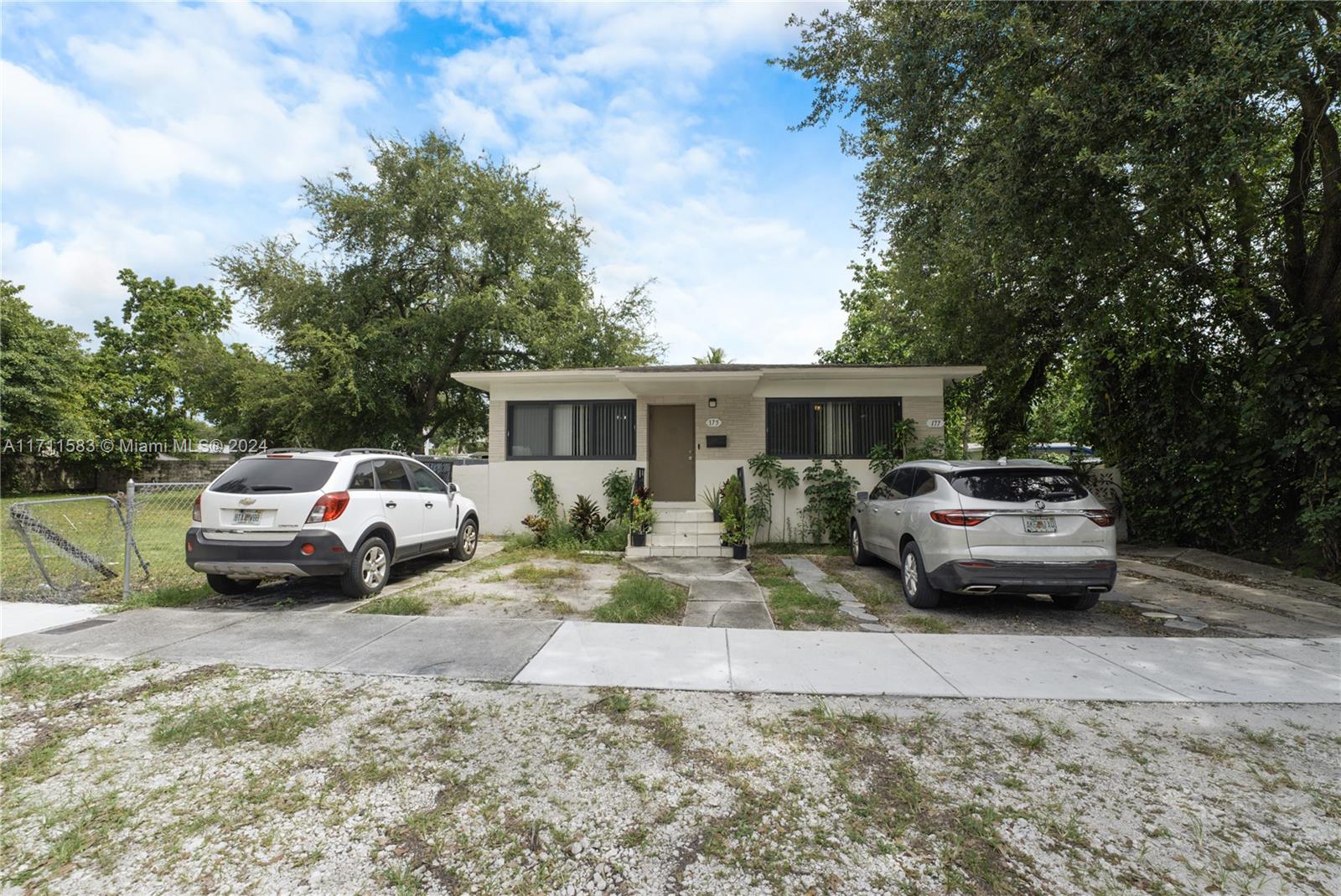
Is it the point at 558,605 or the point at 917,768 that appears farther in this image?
the point at 558,605

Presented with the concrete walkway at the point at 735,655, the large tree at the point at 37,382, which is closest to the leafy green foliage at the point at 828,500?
the concrete walkway at the point at 735,655

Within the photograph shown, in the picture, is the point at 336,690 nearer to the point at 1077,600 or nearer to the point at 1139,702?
the point at 1139,702

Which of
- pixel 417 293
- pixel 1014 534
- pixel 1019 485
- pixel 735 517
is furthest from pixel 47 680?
pixel 417 293

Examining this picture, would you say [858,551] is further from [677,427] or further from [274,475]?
[274,475]

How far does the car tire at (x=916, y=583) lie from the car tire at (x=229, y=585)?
25.5ft

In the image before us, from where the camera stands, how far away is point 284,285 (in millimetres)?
17547

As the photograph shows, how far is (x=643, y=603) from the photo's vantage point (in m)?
5.92

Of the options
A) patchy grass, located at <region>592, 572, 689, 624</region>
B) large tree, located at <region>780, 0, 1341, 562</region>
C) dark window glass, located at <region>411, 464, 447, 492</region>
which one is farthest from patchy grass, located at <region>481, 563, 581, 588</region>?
large tree, located at <region>780, 0, 1341, 562</region>

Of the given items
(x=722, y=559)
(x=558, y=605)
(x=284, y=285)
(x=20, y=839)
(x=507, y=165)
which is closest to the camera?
(x=20, y=839)

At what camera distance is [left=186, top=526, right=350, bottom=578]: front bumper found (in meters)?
5.67

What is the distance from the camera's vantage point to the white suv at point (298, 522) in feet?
18.7

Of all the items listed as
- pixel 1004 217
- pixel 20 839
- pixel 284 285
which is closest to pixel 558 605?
Result: pixel 20 839

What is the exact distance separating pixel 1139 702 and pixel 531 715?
13.3ft

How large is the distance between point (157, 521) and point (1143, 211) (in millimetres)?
14407
